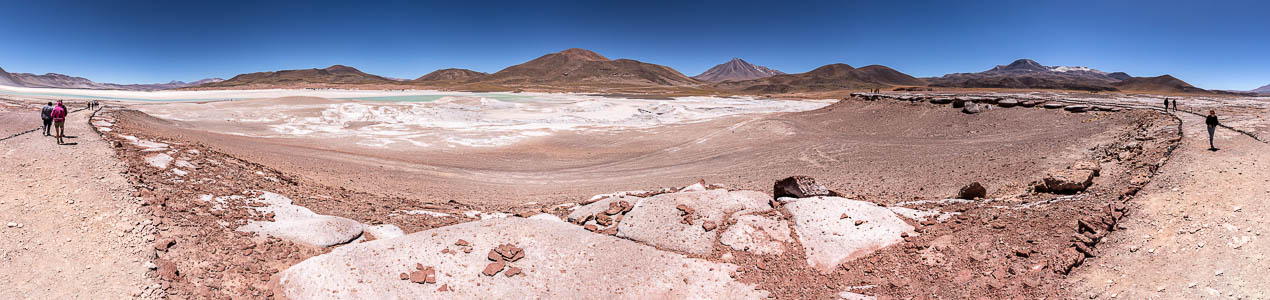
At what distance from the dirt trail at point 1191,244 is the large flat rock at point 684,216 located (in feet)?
13.8

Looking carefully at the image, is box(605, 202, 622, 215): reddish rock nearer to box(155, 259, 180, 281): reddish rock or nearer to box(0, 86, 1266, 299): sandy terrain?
box(0, 86, 1266, 299): sandy terrain

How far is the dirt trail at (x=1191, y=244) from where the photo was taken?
15.0ft

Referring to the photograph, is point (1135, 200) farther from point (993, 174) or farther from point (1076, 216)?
point (993, 174)

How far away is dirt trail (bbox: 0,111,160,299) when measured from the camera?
489 cm

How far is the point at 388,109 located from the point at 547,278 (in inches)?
1343

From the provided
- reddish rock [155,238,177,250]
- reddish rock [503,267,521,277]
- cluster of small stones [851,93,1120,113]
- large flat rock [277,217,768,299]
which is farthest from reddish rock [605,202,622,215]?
cluster of small stones [851,93,1120,113]

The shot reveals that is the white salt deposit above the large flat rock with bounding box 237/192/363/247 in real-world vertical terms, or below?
above

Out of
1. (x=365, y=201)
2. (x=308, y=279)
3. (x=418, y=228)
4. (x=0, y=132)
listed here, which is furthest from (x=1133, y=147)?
(x=0, y=132)

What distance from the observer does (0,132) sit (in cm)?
1509

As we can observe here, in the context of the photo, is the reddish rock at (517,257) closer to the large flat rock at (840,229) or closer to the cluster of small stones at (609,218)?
the cluster of small stones at (609,218)

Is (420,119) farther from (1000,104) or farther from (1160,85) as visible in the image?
(1160,85)

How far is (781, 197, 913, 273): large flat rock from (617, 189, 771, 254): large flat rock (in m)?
0.87

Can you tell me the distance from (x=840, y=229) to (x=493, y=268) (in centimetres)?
499

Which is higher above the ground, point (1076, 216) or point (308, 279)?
point (1076, 216)
